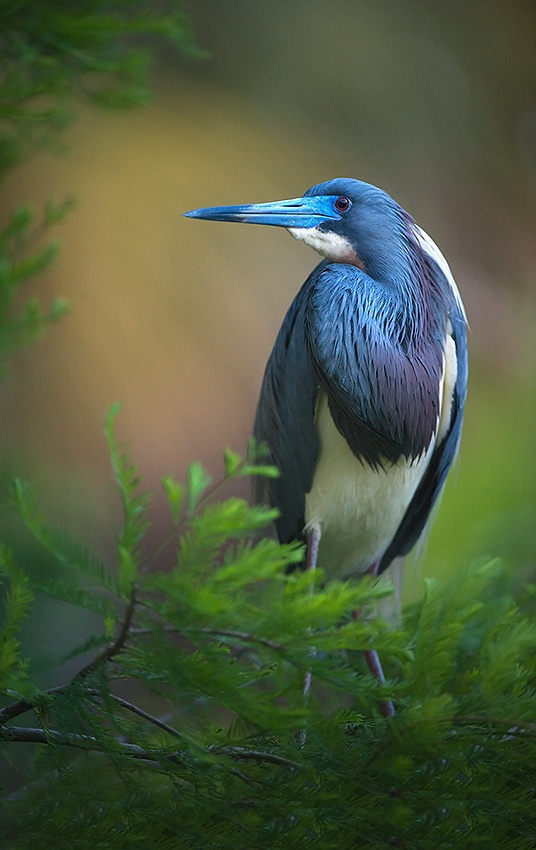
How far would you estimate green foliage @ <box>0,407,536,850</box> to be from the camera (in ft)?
1.89

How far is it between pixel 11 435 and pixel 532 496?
167cm

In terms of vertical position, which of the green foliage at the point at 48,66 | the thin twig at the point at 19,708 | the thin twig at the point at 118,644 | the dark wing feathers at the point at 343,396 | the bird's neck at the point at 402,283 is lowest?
the thin twig at the point at 19,708

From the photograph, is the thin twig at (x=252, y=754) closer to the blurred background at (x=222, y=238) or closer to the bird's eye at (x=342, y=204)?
the bird's eye at (x=342, y=204)

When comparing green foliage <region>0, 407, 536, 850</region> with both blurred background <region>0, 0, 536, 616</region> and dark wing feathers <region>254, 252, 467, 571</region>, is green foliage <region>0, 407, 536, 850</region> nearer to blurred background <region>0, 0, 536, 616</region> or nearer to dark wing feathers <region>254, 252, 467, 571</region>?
dark wing feathers <region>254, 252, 467, 571</region>

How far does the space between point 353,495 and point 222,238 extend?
1993 millimetres

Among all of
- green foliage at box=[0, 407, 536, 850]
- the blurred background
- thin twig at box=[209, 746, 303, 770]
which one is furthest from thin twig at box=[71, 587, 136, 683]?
the blurred background

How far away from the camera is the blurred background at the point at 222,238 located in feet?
9.86

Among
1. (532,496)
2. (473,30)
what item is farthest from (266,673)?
(473,30)

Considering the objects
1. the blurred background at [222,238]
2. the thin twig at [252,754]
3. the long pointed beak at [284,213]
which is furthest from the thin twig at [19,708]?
the blurred background at [222,238]

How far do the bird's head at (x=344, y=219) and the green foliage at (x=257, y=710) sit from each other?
53 cm

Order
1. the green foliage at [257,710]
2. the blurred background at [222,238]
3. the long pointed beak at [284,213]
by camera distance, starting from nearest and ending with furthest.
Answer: the green foliage at [257,710]
the long pointed beak at [284,213]
the blurred background at [222,238]

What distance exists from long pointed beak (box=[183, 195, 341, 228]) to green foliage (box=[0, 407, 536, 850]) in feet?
1.79

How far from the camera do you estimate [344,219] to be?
3.70 ft

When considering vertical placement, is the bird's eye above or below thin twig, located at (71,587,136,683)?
above
